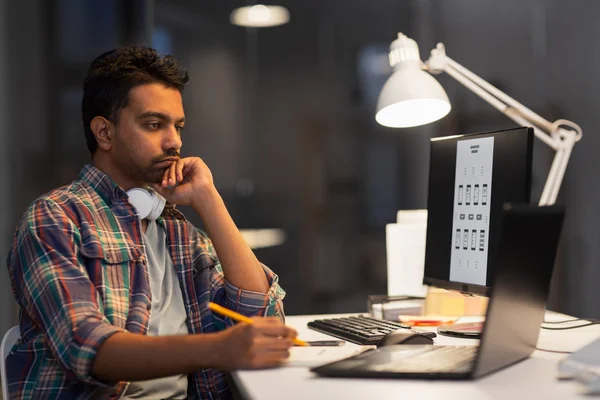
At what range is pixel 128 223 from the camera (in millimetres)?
1658

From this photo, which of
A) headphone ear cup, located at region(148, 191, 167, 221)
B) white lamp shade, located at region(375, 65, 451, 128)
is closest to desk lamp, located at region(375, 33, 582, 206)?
white lamp shade, located at region(375, 65, 451, 128)

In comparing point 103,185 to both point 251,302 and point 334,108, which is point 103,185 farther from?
point 334,108

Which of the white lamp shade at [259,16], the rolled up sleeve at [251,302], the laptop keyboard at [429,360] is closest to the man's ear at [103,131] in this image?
the rolled up sleeve at [251,302]

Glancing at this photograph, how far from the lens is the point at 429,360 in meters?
1.25

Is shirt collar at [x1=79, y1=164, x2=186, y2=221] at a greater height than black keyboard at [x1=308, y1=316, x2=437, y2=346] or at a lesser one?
greater

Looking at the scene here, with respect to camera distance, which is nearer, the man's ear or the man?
the man

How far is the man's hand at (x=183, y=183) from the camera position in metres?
1.77

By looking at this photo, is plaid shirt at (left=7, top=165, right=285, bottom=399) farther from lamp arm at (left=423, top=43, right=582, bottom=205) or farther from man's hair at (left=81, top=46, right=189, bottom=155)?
lamp arm at (left=423, top=43, right=582, bottom=205)

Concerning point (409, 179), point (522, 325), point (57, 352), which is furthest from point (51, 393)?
point (409, 179)

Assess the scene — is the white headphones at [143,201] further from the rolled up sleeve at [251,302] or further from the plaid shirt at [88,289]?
the rolled up sleeve at [251,302]

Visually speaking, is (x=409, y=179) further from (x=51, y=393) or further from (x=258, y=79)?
(x=51, y=393)

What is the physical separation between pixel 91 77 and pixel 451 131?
87.9 inches

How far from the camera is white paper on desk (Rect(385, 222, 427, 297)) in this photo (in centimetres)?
207

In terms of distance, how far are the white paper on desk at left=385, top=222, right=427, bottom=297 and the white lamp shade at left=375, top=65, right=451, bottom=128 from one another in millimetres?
309
